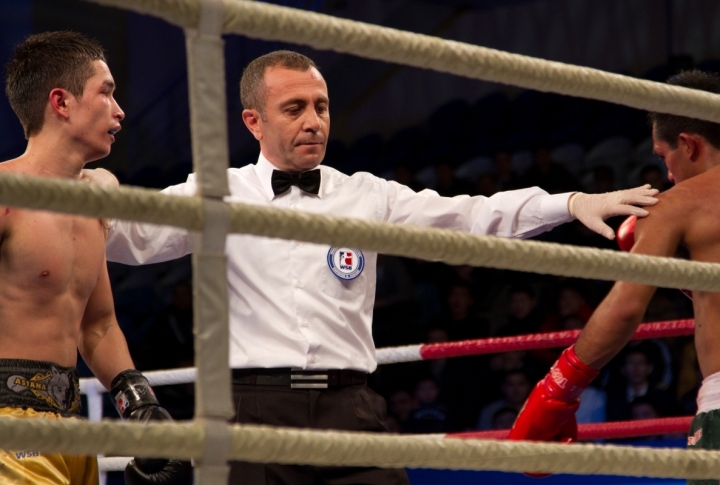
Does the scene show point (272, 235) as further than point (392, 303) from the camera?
No

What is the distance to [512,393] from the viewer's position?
14.4 feet

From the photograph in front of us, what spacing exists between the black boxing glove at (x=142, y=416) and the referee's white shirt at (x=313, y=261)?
173 mm

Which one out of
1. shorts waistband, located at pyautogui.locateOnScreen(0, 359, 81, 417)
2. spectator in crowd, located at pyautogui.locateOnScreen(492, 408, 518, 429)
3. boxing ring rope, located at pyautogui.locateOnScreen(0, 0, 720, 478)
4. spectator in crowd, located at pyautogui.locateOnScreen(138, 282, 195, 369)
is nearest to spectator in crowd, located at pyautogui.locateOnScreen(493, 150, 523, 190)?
spectator in crowd, located at pyautogui.locateOnScreen(492, 408, 518, 429)

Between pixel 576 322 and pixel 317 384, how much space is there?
10.2 ft

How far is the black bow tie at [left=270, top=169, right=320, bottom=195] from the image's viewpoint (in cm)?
184

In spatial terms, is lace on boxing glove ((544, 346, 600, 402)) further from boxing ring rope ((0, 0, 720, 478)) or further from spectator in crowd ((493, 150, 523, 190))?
spectator in crowd ((493, 150, 523, 190))

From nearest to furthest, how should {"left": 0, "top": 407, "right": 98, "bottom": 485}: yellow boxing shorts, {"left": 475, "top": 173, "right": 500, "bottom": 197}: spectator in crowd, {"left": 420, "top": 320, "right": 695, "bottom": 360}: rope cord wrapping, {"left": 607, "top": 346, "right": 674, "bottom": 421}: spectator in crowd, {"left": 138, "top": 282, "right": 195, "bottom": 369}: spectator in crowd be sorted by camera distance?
{"left": 0, "top": 407, "right": 98, "bottom": 485}: yellow boxing shorts < {"left": 420, "top": 320, "right": 695, "bottom": 360}: rope cord wrapping < {"left": 607, "top": 346, "right": 674, "bottom": 421}: spectator in crowd < {"left": 138, "top": 282, "right": 195, "bottom": 369}: spectator in crowd < {"left": 475, "top": 173, "right": 500, "bottom": 197}: spectator in crowd

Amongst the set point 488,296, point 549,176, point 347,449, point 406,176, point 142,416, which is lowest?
point 347,449

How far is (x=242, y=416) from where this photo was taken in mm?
1638

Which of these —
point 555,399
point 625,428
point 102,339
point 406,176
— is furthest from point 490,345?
point 406,176

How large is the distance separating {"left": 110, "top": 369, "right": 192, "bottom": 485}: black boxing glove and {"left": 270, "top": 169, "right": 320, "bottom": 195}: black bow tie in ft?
1.51

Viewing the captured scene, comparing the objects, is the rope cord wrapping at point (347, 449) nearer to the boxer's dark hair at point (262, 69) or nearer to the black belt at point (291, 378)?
the black belt at point (291, 378)

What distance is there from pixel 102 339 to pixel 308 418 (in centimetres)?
43

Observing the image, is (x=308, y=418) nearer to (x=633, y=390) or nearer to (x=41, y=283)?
(x=41, y=283)
